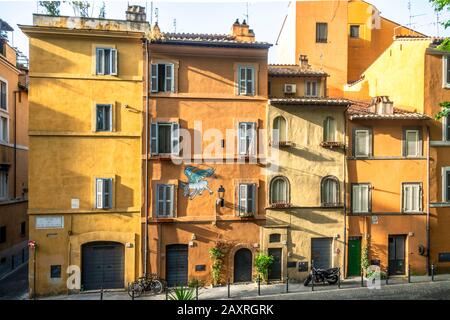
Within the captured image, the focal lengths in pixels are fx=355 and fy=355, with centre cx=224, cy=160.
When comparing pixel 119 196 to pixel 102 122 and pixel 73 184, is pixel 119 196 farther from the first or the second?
pixel 102 122

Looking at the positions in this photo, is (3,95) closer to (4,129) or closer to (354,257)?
(4,129)

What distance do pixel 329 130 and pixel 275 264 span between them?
8211mm

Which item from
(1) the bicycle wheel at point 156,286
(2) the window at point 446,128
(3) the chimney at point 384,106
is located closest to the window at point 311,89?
(3) the chimney at point 384,106

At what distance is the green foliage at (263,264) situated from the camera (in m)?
19.1

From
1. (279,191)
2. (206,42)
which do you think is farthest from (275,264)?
(206,42)

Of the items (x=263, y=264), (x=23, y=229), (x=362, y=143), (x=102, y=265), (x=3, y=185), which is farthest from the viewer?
(x=23, y=229)

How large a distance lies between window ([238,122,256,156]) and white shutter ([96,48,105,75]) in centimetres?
786

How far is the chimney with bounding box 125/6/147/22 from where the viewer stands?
1908 centimetres

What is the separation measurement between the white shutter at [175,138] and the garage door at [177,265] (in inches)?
202

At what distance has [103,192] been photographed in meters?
18.4

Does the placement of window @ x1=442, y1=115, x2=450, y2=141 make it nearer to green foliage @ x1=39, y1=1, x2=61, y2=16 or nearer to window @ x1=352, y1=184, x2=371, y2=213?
window @ x1=352, y1=184, x2=371, y2=213
